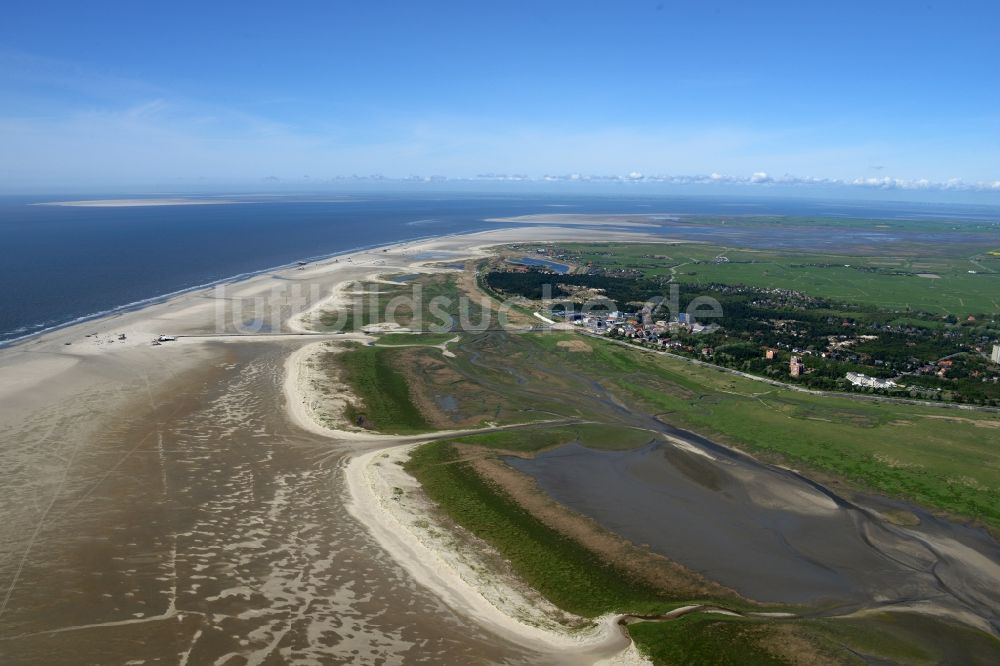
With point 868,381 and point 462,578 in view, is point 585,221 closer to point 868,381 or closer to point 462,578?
point 868,381

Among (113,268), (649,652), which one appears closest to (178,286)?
(113,268)

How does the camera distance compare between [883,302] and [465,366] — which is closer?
[465,366]

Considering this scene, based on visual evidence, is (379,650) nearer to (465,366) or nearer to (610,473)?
(610,473)

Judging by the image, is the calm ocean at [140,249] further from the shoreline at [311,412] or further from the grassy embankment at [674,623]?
the grassy embankment at [674,623]

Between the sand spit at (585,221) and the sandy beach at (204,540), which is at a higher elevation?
the sand spit at (585,221)

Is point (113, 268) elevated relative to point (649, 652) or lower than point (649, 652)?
elevated

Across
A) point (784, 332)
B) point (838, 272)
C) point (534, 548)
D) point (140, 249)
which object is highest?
point (140, 249)

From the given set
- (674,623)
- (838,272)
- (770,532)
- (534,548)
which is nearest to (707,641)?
(674,623)

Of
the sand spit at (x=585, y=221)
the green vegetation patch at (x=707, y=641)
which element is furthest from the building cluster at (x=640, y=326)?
the sand spit at (x=585, y=221)
